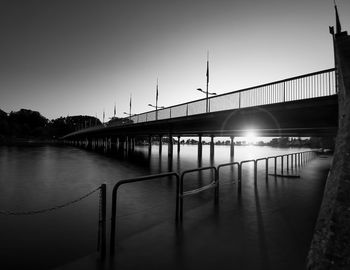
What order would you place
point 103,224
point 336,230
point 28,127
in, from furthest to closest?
point 28,127, point 103,224, point 336,230

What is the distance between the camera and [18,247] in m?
4.44

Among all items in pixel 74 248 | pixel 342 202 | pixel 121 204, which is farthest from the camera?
pixel 121 204

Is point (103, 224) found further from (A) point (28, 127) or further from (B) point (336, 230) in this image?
(A) point (28, 127)

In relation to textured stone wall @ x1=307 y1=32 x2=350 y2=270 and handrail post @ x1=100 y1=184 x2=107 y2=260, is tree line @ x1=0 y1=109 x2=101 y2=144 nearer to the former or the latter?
handrail post @ x1=100 y1=184 x2=107 y2=260

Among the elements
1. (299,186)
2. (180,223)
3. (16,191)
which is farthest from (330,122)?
(16,191)

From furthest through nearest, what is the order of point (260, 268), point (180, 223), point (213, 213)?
point (213, 213)
point (180, 223)
point (260, 268)

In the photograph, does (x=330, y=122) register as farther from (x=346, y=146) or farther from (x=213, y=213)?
(x=346, y=146)

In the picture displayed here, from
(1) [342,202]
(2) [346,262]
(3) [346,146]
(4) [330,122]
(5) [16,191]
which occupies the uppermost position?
(4) [330,122]

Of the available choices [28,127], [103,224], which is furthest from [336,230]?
[28,127]

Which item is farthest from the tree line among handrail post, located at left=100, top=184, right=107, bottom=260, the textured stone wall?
the textured stone wall

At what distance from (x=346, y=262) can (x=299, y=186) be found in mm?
9385

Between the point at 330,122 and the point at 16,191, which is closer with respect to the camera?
the point at 16,191

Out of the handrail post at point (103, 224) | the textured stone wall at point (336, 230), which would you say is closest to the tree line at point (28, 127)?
the handrail post at point (103, 224)

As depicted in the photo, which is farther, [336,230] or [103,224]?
[103,224]
